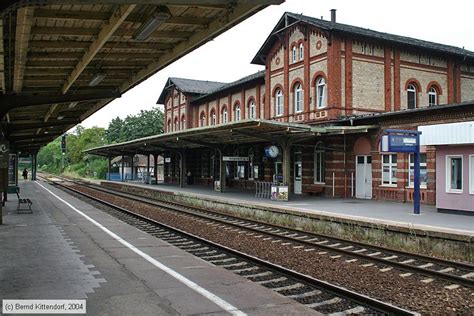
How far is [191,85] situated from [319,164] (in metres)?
25.3

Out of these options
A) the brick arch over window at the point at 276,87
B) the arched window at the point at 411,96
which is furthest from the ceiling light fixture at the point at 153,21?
the arched window at the point at 411,96

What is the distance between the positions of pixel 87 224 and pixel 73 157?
3413 inches

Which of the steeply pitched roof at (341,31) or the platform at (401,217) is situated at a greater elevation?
the steeply pitched roof at (341,31)

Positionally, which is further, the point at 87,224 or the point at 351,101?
the point at 351,101

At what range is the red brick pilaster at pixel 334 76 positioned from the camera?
24547 mm

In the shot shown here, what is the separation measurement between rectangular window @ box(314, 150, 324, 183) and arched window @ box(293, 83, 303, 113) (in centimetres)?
336

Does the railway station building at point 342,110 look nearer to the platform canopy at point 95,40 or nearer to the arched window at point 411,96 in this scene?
the arched window at point 411,96

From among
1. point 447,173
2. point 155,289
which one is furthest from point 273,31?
point 155,289

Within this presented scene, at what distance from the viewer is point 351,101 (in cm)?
2520

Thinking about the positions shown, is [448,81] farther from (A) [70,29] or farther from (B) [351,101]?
(A) [70,29]

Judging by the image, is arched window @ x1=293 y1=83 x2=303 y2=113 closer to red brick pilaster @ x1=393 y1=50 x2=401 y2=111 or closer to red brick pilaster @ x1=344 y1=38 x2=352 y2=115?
red brick pilaster @ x1=344 y1=38 x2=352 y2=115

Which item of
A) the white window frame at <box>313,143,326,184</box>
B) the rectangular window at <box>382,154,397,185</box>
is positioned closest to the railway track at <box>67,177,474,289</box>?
the rectangular window at <box>382,154,397,185</box>

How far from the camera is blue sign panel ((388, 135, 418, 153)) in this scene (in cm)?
1580

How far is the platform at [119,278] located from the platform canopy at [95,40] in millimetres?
3425
